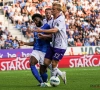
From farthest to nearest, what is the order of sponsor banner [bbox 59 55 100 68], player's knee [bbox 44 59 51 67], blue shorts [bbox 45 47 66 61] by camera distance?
sponsor banner [bbox 59 55 100 68], player's knee [bbox 44 59 51 67], blue shorts [bbox 45 47 66 61]

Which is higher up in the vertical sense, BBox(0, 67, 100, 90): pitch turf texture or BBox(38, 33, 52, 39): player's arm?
BBox(38, 33, 52, 39): player's arm

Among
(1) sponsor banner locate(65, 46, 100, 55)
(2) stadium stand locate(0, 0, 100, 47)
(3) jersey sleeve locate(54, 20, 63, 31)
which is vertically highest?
(3) jersey sleeve locate(54, 20, 63, 31)

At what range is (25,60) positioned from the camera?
28.7 m

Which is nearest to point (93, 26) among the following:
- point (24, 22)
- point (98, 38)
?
point (98, 38)

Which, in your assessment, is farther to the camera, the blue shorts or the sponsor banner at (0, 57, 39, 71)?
the sponsor banner at (0, 57, 39, 71)

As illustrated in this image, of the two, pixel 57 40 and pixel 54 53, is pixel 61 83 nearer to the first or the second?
pixel 54 53

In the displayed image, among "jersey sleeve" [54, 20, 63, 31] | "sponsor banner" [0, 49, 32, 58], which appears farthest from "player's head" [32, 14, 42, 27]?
"sponsor banner" [0, 49, 32, 58]

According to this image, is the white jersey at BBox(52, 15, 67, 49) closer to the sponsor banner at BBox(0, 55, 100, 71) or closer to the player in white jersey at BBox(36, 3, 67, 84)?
the player in white jersey at BBox(36, 3, 67, 84)

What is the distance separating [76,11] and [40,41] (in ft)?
65.2

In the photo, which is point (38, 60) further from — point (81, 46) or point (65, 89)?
point (81, 46)

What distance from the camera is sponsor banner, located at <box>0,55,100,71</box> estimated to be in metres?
28.3

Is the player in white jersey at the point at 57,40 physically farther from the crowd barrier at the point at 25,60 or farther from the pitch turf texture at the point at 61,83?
the crowd barrier at the point at 25,60

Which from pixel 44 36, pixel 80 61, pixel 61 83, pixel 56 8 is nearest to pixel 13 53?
pixel 80 61

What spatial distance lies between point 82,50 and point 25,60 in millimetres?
4490
